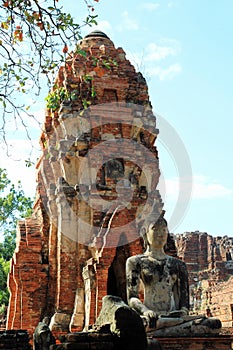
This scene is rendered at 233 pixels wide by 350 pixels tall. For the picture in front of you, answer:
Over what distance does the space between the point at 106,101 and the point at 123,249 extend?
509cm

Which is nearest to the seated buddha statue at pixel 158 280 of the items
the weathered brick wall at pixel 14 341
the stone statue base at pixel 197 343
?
the stone statue base at pixel 197 343

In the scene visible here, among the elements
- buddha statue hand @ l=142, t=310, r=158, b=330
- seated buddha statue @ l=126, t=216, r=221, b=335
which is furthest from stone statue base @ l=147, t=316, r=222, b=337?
seated buddha statue @ l=126, t=216, r=221, b=335

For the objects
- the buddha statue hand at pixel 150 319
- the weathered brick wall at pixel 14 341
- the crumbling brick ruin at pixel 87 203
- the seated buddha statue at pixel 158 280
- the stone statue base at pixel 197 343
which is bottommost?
the stone statue base at pixel 197 343

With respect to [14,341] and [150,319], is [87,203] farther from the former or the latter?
[14,341]

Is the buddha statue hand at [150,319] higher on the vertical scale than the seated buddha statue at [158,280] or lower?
lower

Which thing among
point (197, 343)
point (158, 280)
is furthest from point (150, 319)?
point (158, 280)

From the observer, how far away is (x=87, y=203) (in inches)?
546

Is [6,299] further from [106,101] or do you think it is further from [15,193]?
[106,101]

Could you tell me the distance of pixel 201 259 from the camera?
36.6 metres

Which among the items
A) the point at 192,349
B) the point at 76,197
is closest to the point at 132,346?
the point at 192,349

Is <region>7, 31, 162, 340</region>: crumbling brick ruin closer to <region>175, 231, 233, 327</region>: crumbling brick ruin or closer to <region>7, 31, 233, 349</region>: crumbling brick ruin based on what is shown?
<region>7, 31, 233, 349</region>: crumbling brick ruin

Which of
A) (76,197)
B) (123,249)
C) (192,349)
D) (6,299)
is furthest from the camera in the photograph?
(6,299)

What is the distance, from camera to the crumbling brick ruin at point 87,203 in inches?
494

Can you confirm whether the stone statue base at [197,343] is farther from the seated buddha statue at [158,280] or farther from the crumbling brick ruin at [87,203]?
the crumbling brick ruin at [87,203]
